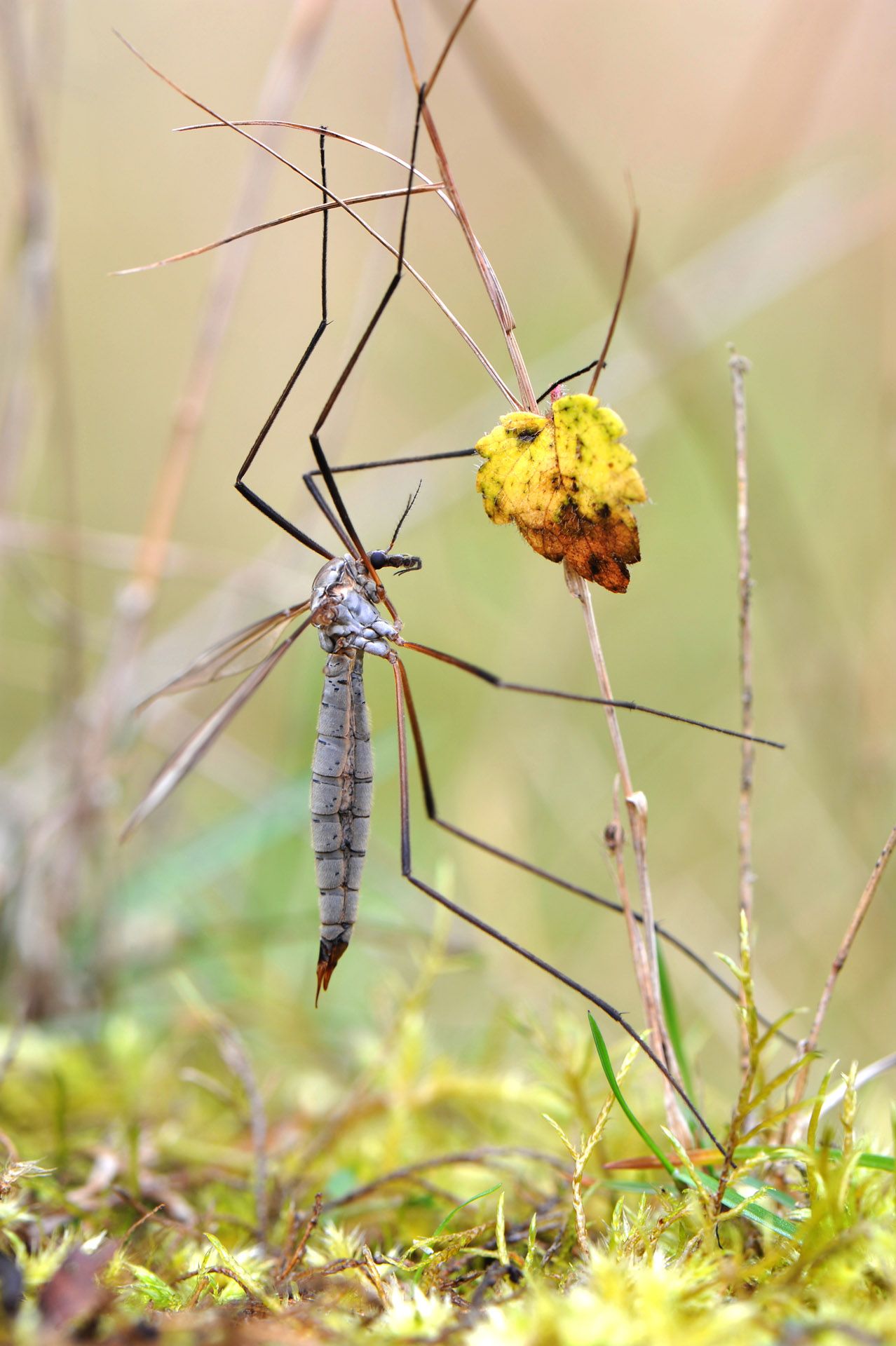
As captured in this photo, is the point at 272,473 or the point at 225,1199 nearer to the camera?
the point at 225,1199

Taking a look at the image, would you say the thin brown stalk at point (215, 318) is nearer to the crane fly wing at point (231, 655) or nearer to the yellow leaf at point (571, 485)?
the crane fly wing at point (231, 655)

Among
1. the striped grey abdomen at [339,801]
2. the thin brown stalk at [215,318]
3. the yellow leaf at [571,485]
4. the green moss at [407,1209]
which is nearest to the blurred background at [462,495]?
the thin brown stalk at [215,318]

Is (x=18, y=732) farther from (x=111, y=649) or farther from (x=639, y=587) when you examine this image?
(x=639, y=587)

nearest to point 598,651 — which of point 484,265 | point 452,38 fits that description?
point 484,265

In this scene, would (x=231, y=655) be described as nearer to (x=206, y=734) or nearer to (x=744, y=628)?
(x=206, y=734)

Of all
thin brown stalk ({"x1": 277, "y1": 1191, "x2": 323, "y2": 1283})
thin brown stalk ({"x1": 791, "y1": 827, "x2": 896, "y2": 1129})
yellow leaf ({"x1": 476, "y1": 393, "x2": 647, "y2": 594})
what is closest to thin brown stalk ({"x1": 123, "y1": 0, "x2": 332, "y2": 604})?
yellow leaf ({"x1": 476, "y1": 393, "x2": 647, "y2": 594})

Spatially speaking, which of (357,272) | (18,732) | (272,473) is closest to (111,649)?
(18,732)
